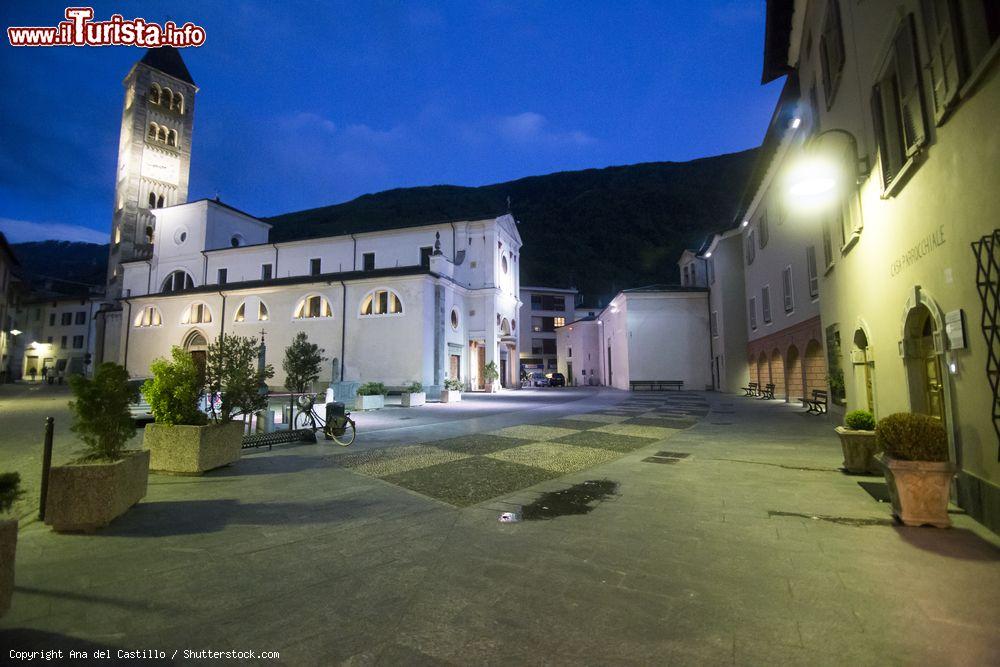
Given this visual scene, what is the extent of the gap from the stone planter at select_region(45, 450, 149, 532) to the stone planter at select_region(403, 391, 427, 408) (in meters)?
16.8

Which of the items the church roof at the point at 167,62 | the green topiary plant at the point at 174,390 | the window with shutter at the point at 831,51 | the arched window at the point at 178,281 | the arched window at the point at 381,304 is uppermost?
the church roof at the point at 167,62

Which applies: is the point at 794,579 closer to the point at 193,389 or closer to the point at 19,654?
the point at 19,654

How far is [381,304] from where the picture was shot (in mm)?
28422

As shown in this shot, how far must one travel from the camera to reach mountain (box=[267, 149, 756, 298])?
104000 mm

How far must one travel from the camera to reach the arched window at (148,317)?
3522 centimetres

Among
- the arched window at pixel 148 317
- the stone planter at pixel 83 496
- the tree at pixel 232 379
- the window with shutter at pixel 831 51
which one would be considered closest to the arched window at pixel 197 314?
the arched window at pixel 148 317

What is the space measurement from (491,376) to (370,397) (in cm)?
1424

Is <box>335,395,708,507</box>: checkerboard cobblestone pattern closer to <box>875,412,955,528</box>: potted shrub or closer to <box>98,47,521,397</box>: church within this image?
<box>875,412,955,528</box>: potted shrub

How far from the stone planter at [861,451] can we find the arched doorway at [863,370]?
2609 mm

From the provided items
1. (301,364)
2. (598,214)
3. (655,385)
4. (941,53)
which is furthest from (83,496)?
(598,214)

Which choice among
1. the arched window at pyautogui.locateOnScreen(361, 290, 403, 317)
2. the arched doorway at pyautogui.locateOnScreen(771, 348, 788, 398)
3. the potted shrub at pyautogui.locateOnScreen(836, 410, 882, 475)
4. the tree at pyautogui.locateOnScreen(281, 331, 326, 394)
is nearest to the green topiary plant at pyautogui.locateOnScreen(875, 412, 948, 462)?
the potted shrub at pyautogui.locateOnScreen(836, 410, 882, 475)

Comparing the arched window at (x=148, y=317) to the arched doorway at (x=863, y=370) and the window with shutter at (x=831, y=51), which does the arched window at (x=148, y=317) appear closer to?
the window with shutter at (x=831, y=51)

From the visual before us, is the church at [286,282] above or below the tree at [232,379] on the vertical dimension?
above

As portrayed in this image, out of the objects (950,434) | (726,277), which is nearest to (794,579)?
(950,434)
